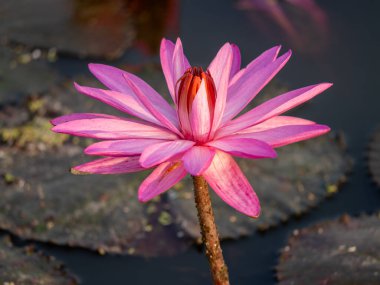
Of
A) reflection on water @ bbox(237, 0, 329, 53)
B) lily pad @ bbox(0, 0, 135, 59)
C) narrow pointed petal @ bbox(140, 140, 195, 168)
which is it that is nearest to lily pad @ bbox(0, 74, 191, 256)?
lily pad @ bbox(0, 0, 135, 59)

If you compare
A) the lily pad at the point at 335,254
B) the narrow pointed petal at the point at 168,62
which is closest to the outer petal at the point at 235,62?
the narrow pointed petal at the point at 168,62

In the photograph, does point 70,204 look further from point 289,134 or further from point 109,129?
point 289,134

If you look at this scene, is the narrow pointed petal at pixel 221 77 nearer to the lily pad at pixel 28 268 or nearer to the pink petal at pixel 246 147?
the pink petal at pixel 246 147

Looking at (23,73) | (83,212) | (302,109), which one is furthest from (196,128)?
(23,73)

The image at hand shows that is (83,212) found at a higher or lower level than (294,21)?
lower

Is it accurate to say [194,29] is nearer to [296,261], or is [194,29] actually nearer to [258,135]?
[296,261]
